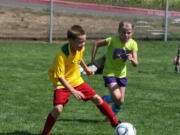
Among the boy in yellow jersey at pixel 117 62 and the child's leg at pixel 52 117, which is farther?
the boy in yellow jersey at pixel 117 62

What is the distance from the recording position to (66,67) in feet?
19.5

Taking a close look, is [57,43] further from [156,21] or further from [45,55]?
[156,21]

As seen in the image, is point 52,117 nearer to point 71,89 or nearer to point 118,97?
point 71,89

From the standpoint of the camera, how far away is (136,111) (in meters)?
7.80

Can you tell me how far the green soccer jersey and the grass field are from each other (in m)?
0.78

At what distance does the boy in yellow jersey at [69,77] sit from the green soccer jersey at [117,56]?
0.86 m

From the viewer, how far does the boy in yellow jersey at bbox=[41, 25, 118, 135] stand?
5688 mm

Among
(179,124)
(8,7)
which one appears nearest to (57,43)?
(8,7)

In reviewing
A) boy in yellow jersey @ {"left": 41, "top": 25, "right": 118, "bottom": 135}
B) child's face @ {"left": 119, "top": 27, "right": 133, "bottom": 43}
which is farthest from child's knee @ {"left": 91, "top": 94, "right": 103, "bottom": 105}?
child's face @ {"left": 119, "top": 27, "right": 133, "bottom": 43}

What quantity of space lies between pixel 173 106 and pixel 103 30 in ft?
33.5

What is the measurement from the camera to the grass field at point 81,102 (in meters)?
6.66

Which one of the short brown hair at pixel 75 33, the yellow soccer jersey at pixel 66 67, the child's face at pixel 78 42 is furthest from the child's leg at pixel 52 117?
the short brown hair at pixel 75 33

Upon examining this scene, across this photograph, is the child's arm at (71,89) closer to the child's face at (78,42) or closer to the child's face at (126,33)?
the child's face at (78,42)

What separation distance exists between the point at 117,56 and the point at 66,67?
4.46 ft
